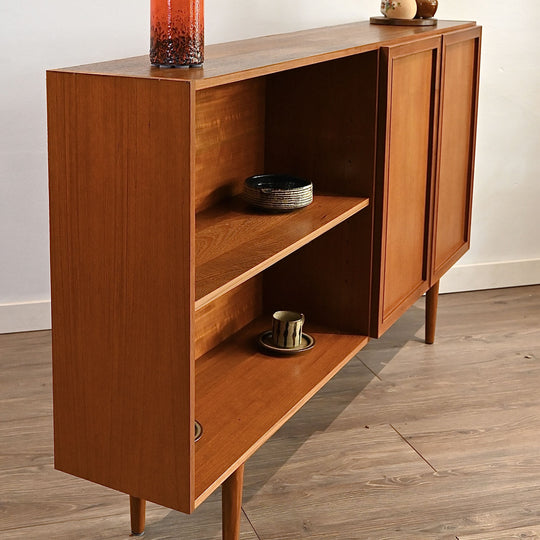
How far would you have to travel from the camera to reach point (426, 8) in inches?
118

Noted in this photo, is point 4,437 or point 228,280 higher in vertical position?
point 228,280

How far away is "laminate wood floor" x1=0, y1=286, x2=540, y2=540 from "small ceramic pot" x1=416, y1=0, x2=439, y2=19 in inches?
49.9

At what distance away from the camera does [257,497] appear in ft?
7.68

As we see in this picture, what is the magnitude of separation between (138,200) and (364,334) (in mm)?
1187

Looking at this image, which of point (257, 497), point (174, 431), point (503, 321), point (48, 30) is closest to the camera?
point (174, 431)

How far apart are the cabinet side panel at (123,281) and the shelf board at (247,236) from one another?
133mm

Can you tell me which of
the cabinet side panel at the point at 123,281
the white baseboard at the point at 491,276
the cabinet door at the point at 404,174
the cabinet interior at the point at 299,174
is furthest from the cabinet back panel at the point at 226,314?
the white baseboard at the point at 491,276

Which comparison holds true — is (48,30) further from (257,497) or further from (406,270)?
(257,497)

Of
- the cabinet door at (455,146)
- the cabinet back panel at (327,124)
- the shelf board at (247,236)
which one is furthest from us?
the cabinet door at (455,146)

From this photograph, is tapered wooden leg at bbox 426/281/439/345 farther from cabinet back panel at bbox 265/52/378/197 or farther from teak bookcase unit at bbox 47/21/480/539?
cabinet back panel at bbox 265/52/378/197

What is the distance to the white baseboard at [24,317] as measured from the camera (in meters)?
3.44

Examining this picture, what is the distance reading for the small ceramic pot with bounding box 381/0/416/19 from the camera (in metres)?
2.93

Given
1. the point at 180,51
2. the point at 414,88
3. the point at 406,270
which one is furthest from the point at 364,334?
the point at 180,51

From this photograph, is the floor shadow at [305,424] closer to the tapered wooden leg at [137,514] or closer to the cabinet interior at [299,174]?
the tapered wooden leg at [137,514]
